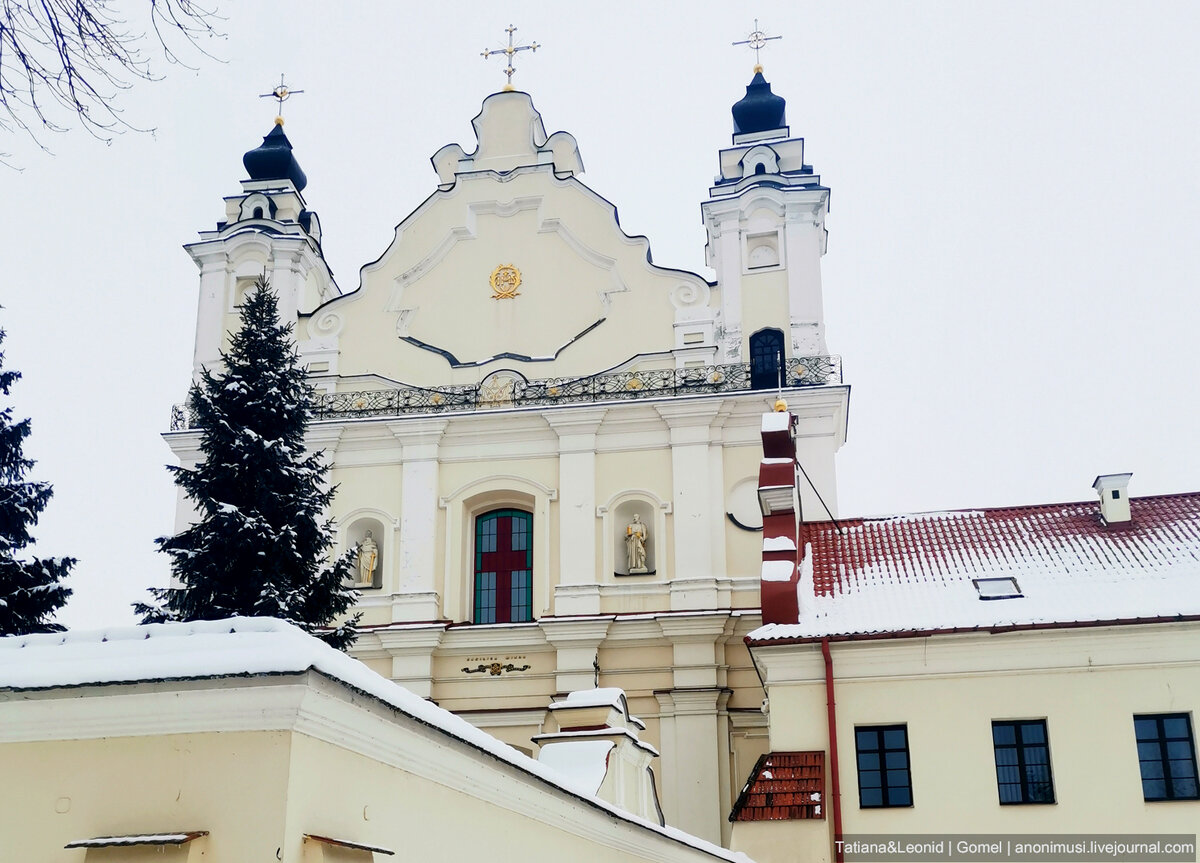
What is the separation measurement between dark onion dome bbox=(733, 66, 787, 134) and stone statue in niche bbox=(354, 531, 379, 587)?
415 inches

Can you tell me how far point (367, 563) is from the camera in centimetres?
2200

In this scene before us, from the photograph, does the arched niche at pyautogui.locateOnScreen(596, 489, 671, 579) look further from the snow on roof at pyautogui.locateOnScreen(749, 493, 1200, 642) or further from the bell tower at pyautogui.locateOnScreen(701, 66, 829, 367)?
the bell tower at pyautogui.locateOnScreen(701, 66, 829, 367)

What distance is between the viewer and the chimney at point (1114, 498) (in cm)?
A: 1839

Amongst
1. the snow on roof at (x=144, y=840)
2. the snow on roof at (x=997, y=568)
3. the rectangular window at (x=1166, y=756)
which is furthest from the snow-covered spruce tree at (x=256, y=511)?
the snow on roof at (x=144, y=840)

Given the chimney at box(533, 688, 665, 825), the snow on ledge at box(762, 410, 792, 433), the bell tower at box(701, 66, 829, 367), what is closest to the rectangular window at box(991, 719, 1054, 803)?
Result: the snow on ledge at box(762, 410, 792, 433)

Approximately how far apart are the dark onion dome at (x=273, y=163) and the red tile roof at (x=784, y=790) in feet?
53.5

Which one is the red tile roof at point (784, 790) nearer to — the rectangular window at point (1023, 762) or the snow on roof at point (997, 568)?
the snow on roof at point (997, 568)

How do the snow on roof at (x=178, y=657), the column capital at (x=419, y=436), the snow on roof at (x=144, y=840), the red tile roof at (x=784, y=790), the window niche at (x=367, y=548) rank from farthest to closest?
the column capital at (x=419, y=436), the window niche at (x=367, y=548), the red tile roof at (x=784, y=790), the snow on roof at (x=178, y=657), the snow on roof at (x=144, y=840)

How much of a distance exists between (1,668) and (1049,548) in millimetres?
15878

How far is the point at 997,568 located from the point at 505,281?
10.4m

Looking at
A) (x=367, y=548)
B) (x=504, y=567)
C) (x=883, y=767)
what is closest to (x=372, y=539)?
(x=367, y=548)

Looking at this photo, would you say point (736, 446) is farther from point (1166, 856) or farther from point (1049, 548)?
point (1166, 856)

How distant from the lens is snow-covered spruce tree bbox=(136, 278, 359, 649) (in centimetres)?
1552

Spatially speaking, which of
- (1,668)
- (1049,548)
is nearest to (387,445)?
(1049,548)
